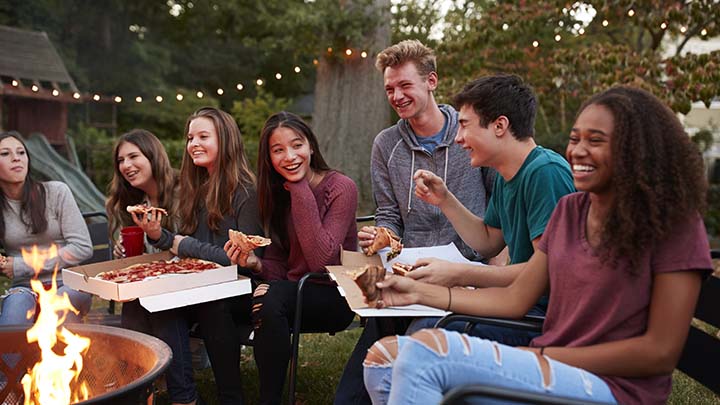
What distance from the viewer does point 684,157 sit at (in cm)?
202

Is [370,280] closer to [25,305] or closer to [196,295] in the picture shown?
[196,295]

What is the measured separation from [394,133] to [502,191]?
1.00 metres

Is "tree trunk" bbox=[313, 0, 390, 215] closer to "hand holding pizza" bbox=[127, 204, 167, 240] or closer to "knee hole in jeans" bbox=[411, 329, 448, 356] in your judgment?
"hand holding pizza" bbox=[127, 204, 167, 240]

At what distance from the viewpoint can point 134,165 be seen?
13.0 feet

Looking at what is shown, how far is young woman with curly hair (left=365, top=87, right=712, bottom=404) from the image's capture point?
2.00 meters

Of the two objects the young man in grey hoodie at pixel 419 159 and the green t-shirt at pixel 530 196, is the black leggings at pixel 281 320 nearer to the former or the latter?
the young man in grey hoodie at pixel 419 159

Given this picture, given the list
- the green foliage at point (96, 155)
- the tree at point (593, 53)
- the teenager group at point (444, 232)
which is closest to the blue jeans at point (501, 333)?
the teenager group at point (444, 232)

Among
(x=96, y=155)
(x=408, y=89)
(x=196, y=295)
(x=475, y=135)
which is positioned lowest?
(x=196, y=295)

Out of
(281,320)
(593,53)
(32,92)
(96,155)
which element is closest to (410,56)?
(281,320)

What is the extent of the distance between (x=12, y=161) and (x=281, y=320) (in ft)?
5.44

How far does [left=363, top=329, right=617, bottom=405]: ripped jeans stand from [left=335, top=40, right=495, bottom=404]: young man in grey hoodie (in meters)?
1.60

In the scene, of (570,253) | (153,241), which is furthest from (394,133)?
(570,253)

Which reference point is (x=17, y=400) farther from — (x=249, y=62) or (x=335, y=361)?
(x=249, y=62)

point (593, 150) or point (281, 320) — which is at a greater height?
point (593, 150)
